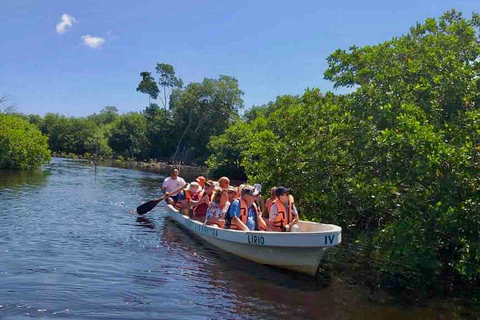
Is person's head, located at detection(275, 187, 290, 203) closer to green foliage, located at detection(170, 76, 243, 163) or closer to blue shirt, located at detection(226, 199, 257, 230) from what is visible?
blue shirt, located at detection(226, 199, 257, 230)

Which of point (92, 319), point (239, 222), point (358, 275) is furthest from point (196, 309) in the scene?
point (358, 275)

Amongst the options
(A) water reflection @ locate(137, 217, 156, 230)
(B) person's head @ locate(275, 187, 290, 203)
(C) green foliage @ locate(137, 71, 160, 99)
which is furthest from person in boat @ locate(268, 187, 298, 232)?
(C) green foliage @ locate(137, 71, 160, 99)

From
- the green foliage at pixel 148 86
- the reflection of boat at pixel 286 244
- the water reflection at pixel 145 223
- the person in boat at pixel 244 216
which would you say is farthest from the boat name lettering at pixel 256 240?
the green foliage at pixel 148 86

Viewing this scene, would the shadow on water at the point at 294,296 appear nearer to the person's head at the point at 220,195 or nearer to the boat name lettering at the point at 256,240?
the boat name lettering at the point at 256,240

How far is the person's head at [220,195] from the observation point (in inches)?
484

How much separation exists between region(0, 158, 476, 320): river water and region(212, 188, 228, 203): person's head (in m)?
1.30

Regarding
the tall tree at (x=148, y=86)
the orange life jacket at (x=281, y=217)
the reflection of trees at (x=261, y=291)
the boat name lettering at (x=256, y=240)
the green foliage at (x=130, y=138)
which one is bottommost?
the reflection of trees at (x=261, y=291)

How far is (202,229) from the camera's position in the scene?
1275 cm

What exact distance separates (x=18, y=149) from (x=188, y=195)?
24486 mm

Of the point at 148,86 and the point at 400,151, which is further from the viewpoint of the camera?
the point at 148,86

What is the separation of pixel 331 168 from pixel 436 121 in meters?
3.20

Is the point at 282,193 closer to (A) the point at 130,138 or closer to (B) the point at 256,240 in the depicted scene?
(B) the point at 256,240

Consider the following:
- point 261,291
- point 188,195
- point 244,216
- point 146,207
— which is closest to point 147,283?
point 261,291

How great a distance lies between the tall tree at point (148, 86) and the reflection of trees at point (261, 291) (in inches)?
2799
